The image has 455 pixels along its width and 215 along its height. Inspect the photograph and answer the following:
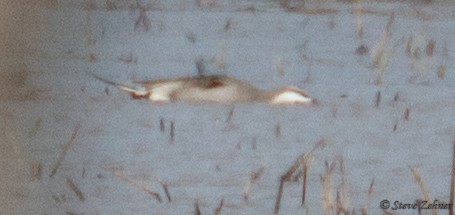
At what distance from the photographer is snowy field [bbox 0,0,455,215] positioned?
0.51 metres

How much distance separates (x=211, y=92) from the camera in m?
0.52

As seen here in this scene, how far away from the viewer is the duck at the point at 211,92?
52 centimetres

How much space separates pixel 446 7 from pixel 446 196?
146mm

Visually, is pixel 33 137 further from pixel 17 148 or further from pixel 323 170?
pixel 323 170

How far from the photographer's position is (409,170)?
1.70ft

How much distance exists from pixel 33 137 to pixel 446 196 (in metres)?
0.31

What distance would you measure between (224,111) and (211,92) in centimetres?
2

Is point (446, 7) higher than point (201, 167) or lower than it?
higher

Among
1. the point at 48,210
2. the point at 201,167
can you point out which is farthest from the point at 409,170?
the point at 48,210

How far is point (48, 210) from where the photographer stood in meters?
0.50

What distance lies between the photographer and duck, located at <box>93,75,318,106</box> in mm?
523

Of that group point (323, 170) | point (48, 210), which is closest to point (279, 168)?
point (323, 170)

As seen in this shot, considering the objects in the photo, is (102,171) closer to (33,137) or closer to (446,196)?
(33,137)

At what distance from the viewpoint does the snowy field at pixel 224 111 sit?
51cm
